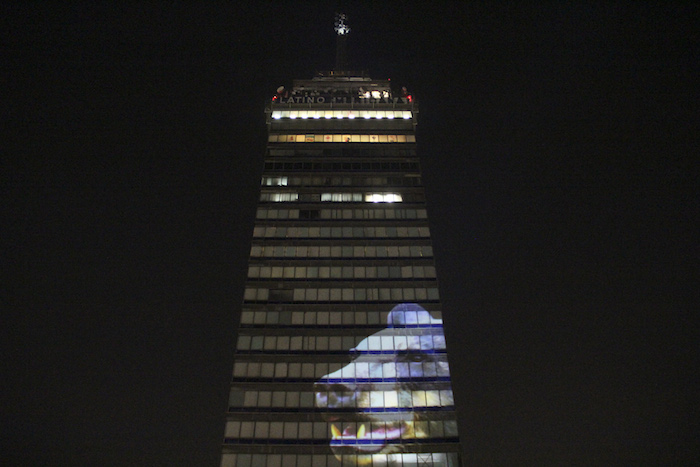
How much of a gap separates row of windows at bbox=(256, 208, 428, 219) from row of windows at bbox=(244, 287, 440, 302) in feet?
42.1

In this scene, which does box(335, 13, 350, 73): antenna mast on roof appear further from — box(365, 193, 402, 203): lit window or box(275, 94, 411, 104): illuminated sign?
box(365, 193, 402, 203): lit window

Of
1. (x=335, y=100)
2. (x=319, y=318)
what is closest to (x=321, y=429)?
(x=319, y=318)

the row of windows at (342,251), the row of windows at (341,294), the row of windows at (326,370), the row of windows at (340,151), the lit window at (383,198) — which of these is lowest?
the row of windows at (326,370)

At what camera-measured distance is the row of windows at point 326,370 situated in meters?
61.1

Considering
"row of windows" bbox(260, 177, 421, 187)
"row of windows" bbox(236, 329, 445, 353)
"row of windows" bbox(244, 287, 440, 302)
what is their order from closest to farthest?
"row of windows" bbox(236, 329, 445, 353) → "row of windows" bbox(244, 287, 440, 302) → "row of windows" bbox(260, 177, 421, 187)

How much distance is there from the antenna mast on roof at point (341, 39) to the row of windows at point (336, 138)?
89.5 ft

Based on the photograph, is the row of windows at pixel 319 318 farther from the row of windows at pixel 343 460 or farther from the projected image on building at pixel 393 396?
the row of windows at pixel 343 460

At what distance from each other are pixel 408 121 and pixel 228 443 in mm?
59793

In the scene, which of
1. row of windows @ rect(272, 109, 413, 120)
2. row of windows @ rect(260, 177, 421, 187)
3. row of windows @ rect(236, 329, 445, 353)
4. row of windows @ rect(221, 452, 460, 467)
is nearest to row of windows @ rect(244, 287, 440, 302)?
row of windows @ rect(236, 329, 445, 353)

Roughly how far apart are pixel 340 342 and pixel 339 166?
31184mm

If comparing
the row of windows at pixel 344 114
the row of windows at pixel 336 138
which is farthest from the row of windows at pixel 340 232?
the row of windows at pixel 344 114

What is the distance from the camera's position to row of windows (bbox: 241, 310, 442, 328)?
6519 cm

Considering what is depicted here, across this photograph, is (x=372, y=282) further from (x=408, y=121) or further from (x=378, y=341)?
(x=408, y=121)

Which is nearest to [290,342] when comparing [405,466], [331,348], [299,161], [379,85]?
[331,348]
